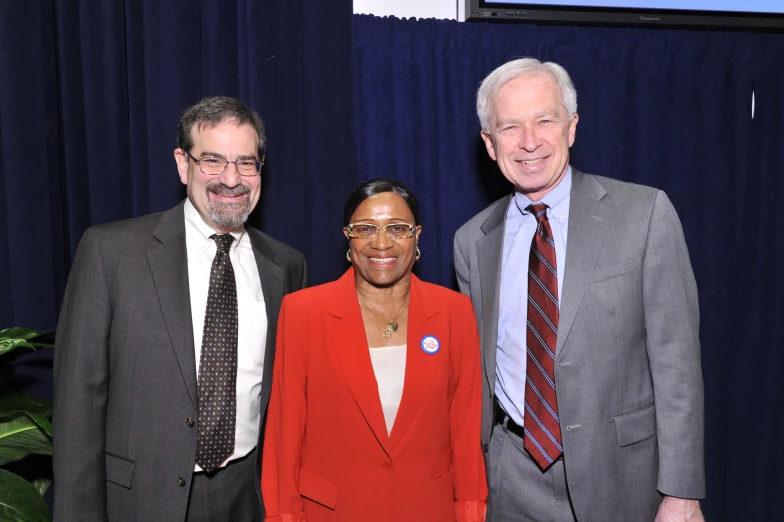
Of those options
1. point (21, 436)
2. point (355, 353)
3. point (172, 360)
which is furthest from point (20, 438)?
point (355, 353)

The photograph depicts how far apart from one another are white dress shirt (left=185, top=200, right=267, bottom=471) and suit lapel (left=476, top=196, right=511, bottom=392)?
75 cm

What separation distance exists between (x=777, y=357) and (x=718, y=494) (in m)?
0.79

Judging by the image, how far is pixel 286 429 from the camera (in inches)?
72.1

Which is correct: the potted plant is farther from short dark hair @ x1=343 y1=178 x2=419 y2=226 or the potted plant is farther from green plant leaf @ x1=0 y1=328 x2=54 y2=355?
short dark hair @ x1=343 y1=178 x2=419 y2=226

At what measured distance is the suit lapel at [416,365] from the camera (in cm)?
181

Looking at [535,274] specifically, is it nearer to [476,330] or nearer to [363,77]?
[476,330]

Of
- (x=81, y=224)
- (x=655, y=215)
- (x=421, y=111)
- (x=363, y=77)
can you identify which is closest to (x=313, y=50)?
(x=363, y=77)

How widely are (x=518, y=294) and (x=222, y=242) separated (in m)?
0.98

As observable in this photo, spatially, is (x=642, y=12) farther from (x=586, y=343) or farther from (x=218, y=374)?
(x=218, y=374)

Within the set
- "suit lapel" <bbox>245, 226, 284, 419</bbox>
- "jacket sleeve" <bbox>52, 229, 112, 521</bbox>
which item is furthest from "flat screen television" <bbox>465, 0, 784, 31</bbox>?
"jacket sleeve" <bbox>52, 229, 112, 521</bbox>

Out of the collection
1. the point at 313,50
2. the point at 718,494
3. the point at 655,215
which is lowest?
the point at 718,494

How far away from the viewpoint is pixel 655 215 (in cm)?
182

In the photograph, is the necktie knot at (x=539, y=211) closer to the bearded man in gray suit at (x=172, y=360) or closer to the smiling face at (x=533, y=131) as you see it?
the smiling face at (x=533, y=131)

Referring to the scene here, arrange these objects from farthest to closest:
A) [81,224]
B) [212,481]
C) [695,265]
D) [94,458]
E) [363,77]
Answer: [695,265], [363,77], [81,224], [212,481], [94,458]
